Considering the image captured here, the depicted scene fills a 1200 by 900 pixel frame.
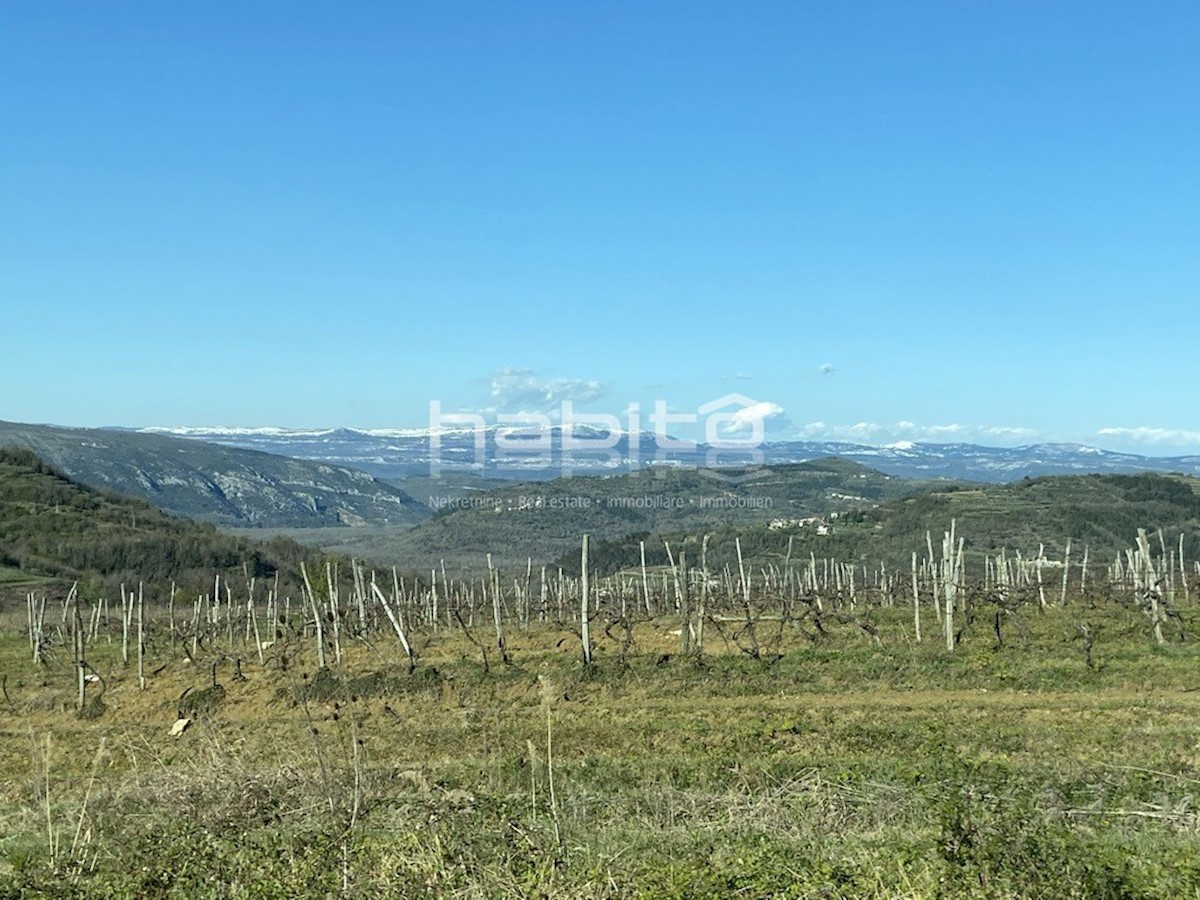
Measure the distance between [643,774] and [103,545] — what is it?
86.1m

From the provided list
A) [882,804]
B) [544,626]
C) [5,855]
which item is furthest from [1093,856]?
[544,626]

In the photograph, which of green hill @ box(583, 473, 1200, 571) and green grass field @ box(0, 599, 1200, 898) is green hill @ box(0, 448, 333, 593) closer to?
green hill @ box(583, 473, 1200, 571)

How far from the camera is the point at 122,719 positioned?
24.2 m

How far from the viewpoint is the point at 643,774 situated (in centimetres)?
1300

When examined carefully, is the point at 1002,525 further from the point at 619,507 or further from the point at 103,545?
the point at 619,507

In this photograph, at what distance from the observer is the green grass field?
6.10 m

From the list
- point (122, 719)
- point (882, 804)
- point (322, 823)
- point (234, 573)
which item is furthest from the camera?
point (234, 573)

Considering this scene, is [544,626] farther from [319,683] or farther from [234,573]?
[234,573]

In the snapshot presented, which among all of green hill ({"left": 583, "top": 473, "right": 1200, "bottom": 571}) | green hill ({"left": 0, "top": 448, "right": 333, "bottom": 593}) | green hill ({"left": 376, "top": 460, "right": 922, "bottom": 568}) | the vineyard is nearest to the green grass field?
the vineyard

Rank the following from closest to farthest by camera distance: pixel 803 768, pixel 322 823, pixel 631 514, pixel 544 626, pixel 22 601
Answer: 1. pixel 322 823
2. pixel 803 768
3. pixel 544 626
4. pixel 22 601
5. pixel 631 514

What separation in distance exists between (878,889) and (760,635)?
23.7m

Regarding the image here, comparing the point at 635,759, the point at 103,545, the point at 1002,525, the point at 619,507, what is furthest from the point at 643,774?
the point at 619,507

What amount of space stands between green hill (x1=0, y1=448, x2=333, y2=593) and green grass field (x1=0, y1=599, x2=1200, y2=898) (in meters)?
55.7

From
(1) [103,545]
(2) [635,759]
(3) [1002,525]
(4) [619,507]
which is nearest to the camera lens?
(2) [635,759]
